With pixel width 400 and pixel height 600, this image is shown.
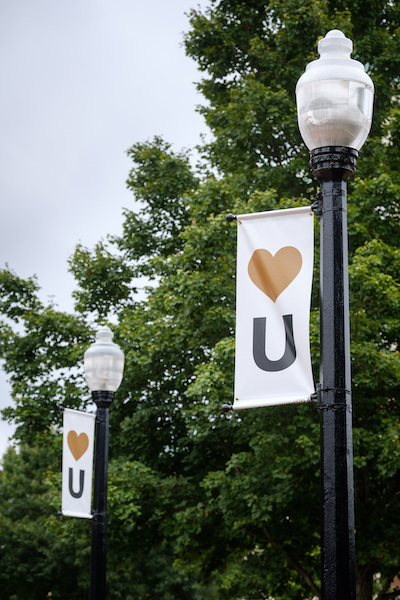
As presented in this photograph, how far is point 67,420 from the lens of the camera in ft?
34.0

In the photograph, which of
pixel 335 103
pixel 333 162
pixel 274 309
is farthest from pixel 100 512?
pixel 335 103

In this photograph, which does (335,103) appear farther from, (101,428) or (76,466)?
(76,466)

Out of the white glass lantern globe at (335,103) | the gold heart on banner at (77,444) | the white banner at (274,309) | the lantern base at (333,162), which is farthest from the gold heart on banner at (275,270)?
the gold heart on banner at (77,444)

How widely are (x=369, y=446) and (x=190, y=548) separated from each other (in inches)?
252

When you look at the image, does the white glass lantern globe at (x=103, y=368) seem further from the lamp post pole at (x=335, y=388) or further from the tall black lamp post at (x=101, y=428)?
the lamp post pole at (x=335, y=388)

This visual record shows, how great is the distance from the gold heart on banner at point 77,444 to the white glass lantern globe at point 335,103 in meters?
6.46

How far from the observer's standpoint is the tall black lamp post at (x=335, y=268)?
422 centimetres

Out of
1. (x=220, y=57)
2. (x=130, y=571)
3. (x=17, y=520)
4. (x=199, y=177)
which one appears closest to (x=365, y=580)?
(x=199, y=177)

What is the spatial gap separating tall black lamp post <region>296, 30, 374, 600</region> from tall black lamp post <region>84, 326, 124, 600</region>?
5997mm

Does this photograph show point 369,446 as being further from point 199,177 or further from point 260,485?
point 199,177

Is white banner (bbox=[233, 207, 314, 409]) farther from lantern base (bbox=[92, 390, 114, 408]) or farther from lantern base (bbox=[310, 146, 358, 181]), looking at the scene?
lantern base (bbox=[92, 390, 114, 408])

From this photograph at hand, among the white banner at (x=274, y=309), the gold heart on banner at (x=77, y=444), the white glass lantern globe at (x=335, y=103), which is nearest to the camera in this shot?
the white banner at (x=274, y=309)

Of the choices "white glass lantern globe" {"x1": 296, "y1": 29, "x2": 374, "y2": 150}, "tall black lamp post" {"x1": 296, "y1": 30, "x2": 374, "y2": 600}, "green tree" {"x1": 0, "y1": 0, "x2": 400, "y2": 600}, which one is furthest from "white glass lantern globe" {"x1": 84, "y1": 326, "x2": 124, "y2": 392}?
"white glass lantern globe" {"x1": 296, "y1": 29, "x2": 374, "y2": 150}

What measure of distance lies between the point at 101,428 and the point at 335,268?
623 centimetres
